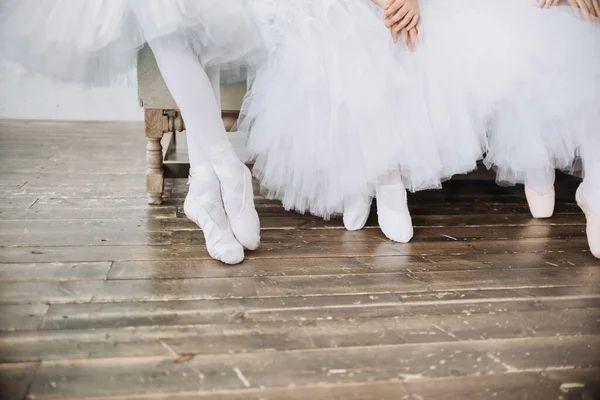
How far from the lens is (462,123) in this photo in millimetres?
1241

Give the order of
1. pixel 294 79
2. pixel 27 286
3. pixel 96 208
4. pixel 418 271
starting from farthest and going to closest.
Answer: pixel 96 208 < pixel 294 79 < pixel 418 271 < pixel 27 286

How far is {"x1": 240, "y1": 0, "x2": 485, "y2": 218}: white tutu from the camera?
3.90 feet

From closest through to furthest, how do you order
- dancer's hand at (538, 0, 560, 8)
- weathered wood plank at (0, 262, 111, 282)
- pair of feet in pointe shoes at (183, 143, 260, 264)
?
1. weathered wood plank at (0, 262, 111, 282)
2. pair of feet in pointe shoes at (183, 143, 260, 264)
3. dancer's hand at (538, 0, 560, 8)

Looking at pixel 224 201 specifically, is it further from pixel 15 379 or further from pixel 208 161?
pixel 15 379

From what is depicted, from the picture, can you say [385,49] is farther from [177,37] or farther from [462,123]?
[177,37]

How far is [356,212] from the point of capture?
4.43ft

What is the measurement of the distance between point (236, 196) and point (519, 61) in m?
0.69

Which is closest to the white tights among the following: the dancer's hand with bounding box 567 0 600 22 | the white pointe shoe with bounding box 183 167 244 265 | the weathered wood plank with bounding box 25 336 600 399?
the white pointe shoe with bounding box 183 167 244 265

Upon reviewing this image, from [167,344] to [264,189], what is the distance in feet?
2.47

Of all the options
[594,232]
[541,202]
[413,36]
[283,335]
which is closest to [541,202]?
[541,202]

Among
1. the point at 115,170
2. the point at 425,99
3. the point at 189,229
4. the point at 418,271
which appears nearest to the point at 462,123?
the point at 425,99

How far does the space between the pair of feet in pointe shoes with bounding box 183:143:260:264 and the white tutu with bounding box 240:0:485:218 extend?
14 cm

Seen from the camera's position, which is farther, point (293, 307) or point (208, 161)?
point (208, 161)

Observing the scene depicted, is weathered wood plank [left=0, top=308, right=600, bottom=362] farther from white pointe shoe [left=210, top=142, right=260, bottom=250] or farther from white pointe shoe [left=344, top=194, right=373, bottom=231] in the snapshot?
white pointe shoe [left=344, top=194, right=373, bottom=231]
